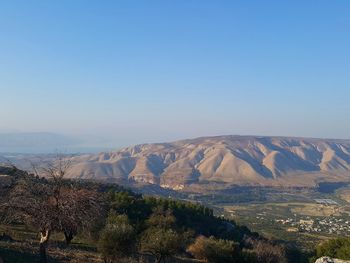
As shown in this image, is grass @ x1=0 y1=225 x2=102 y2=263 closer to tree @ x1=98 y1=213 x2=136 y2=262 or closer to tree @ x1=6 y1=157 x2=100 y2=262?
tree @ x1=98 y1=213 x2=136 y2=262

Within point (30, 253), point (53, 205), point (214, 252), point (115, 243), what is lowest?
point (214, 252)

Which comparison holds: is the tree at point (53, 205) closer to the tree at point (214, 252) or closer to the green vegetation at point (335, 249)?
the tree at point (214, 252)

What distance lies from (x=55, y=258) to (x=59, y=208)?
20.5ft

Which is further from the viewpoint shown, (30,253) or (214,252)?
(214,252)

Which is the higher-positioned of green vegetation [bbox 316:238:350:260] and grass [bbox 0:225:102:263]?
grass [bbox 0:225:102:263]

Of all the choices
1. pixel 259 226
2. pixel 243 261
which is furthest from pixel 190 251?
pixel 259 226

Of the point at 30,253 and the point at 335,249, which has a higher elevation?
the point at 30,253

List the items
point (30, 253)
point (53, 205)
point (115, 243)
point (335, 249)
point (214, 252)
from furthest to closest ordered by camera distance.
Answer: point (335, 249) → point (214, 252) → point (115, 243) → point (30, 253) → point (53, 205)

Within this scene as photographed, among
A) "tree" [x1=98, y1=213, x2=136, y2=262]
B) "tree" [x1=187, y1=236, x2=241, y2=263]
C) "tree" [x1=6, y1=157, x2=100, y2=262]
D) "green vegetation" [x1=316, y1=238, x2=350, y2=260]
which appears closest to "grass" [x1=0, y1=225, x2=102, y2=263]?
"tree" [x1=98, y1=213, x2=136, y2=262]

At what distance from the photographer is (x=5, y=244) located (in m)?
30.5

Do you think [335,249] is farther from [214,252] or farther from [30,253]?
[30,253]

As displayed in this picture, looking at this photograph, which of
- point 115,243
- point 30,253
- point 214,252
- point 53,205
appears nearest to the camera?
point 53,205

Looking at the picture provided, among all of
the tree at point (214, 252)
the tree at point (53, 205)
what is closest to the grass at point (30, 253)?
the tree at point (53, 205)

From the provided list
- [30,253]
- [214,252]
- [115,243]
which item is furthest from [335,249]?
[30,253]
